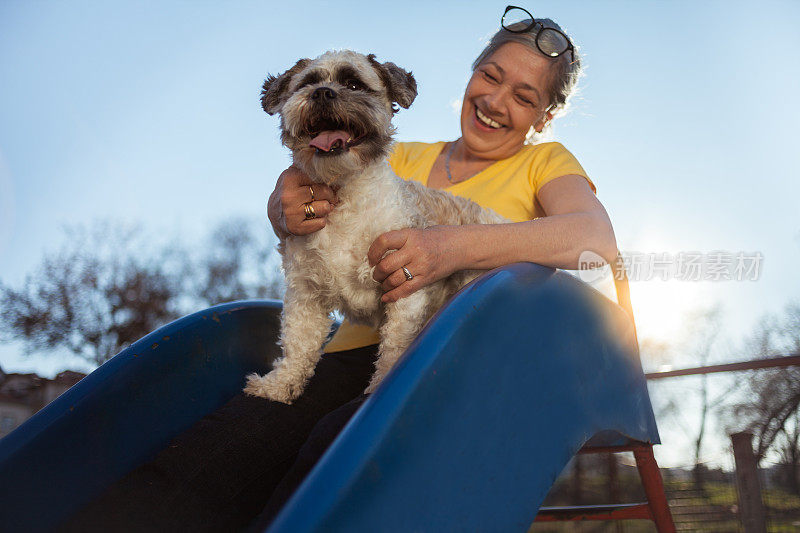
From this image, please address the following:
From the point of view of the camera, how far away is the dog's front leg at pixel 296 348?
2129 millimetres

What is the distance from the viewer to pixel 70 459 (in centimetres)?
195

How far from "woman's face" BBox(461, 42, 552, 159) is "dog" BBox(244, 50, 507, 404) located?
0.68 m

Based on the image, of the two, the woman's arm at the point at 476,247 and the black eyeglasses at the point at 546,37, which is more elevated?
the black eyeglasses at the point at 546,37

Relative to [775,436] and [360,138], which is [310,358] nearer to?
[360,138]

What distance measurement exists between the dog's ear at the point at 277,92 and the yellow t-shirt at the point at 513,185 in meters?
0.52

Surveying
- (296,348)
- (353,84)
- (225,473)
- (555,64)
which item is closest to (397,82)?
(353,84)

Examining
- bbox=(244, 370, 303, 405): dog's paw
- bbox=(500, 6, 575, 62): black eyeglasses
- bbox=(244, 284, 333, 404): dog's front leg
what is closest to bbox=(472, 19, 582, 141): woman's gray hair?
bbox=(500, 6, 575, 62): black eyeglasses

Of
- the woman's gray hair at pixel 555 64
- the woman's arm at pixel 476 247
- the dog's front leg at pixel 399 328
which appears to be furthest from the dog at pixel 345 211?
the woman's gray hair at pixel 555 64

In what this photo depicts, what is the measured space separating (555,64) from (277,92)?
145 cm

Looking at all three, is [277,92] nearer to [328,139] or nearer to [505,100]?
[328,139]

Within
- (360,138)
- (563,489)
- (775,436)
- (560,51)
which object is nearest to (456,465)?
(360,138)

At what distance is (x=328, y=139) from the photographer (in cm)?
196

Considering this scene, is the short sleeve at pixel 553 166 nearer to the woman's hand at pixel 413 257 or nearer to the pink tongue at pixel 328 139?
the woman's hand at pixel 413 257

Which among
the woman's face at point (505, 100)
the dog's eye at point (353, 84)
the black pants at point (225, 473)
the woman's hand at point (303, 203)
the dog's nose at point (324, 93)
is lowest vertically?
the black pants at point (225, 473)
